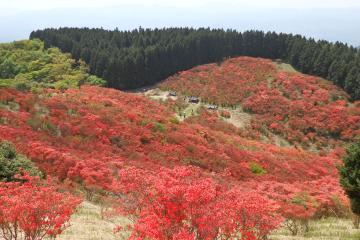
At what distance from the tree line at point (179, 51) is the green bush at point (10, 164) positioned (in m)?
61.5

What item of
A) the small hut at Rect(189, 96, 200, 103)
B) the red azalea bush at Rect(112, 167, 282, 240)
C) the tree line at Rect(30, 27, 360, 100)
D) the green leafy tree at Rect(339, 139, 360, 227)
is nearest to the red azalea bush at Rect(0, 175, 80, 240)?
the red azalea bush at Rect(112, 167, 282, 240)

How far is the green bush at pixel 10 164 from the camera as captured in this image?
17.6 metres

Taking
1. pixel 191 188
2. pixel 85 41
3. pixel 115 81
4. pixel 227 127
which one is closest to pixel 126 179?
pixel 191 188

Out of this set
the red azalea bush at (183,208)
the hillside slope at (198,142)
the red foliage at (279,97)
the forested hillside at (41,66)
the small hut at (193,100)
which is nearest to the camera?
the red azalea bush at (183,208)

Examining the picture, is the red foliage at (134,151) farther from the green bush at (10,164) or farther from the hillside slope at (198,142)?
the green bush at (10,164)

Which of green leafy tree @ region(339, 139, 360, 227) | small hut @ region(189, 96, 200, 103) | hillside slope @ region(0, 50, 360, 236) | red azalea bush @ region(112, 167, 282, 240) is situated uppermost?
red azalea bush @ region(112, 167, 282, 240)

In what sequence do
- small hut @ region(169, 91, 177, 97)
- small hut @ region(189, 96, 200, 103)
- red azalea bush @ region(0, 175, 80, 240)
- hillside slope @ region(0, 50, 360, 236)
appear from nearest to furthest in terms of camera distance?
1. red azalea bush @ region(0, 175, 80, 240)
2. hillside slope @ region(0, 50, 360, 236)
3. small hut @ region(189, 96, 200, 103)
4. small hut @ region(169, 91, 177, 97)

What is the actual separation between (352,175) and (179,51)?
71060mm

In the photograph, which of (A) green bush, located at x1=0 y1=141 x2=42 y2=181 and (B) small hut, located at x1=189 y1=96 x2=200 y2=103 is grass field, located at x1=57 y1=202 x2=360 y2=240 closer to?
(A) green bush, located at x1=0 y1=141 x2=42 y2=181

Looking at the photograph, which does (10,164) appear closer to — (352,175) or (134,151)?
(134,151)

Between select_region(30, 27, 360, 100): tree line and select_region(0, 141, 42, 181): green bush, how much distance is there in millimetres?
61467

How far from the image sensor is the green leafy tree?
19766mm

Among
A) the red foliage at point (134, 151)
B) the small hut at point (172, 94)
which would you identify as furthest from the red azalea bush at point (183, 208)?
the small hut at point (172, 94)

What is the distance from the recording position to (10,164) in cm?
1809
